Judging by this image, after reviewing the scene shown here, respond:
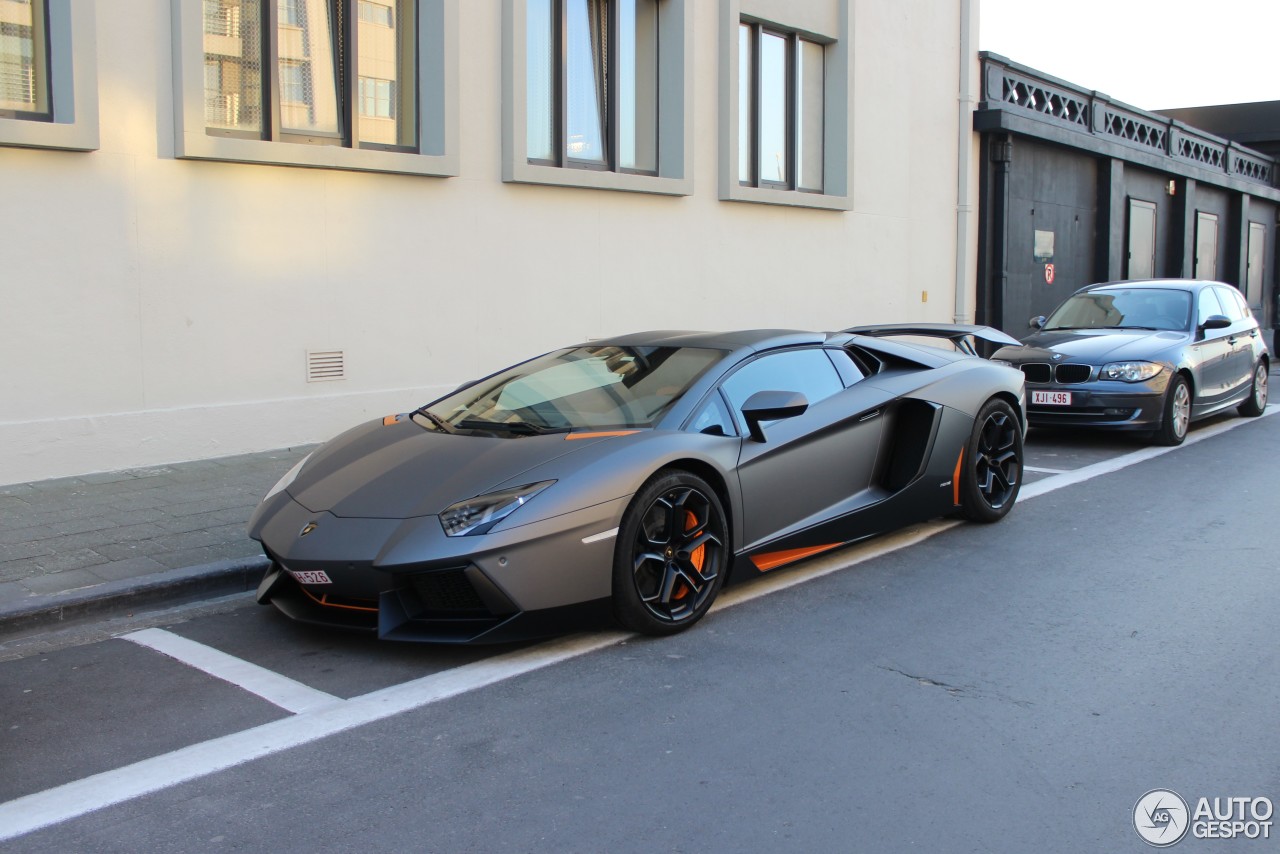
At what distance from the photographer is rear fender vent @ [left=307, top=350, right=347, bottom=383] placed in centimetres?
979

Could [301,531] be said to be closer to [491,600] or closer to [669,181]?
[491,600]

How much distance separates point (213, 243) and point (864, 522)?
565cm

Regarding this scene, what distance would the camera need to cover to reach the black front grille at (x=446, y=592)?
4.52m

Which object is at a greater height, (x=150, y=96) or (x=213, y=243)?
(x=150, y=96)

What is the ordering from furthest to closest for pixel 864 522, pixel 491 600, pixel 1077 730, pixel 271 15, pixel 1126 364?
pixel 1126 364, pixel 271 15, pixel 864 522, pixel 491 600, pixel 1077 730

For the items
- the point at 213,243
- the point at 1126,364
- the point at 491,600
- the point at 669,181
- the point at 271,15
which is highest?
the point at 271,15

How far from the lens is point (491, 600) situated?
4492 millimetres

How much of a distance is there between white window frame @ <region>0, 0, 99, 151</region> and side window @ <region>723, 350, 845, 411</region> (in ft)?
17.3

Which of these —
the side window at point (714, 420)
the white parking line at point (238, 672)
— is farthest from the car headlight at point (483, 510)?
the side window at point (714, 420)

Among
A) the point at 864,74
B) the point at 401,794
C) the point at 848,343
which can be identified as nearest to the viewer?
the point at 401,794

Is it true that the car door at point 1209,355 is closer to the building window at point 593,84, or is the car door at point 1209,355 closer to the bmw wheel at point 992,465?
the bmw wheel at point 992,465

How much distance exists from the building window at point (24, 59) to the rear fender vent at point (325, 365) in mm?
2655

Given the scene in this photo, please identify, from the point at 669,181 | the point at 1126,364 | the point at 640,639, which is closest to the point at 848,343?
the point at 640,639

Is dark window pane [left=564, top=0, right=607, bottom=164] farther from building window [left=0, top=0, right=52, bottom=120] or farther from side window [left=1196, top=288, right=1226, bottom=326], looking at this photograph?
side window [left=1196, top=288, right=1226, bottom=326]
